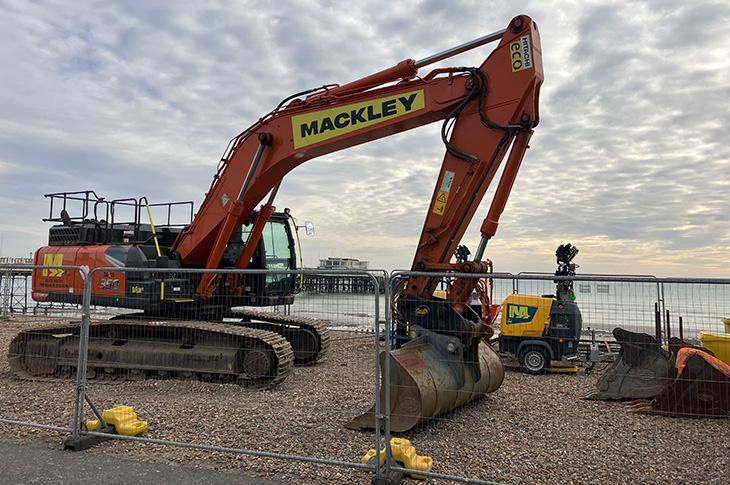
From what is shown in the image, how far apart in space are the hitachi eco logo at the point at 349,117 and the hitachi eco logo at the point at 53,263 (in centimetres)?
519

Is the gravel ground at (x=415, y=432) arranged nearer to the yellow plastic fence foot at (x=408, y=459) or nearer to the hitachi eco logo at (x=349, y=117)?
the yellow plastic fence foot at (x=408, y=459)

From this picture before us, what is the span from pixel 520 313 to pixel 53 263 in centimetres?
885

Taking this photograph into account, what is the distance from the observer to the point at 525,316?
1027 cm

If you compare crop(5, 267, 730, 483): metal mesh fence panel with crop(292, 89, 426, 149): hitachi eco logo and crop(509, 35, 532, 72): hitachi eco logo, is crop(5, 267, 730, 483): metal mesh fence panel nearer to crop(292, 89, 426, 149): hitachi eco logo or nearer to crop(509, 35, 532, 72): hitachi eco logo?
crop(292, 89, 426, 149): hitachi eco logo

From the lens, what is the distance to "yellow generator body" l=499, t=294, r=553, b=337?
10.2 meters

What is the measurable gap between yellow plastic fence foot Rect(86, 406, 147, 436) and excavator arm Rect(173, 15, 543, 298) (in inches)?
138

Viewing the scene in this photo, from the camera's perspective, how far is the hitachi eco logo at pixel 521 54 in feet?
22.5

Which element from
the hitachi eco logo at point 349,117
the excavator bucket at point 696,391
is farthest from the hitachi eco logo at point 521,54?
the excavator bucket at point 696,391

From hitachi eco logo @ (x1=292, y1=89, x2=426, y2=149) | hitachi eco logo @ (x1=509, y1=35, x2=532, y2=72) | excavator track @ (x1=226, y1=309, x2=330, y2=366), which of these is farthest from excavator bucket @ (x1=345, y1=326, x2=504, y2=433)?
excavator track @ (x1=226, y1=309, x2=330, y2=366)

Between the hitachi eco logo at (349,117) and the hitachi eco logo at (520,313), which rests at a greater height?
the hitachi eco logo at (349,117)

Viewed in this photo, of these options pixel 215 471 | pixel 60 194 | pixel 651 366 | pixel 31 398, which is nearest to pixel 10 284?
pixel 60 194

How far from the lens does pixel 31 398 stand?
7.81 metres

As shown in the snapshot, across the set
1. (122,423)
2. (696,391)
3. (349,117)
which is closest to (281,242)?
(349,117)

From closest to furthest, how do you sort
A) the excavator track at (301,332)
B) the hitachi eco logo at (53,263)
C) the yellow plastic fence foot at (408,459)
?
the yellow plastic fence foot at (408,459), the hitachi eco logo at (53,263), the excavator track at (301,332)
